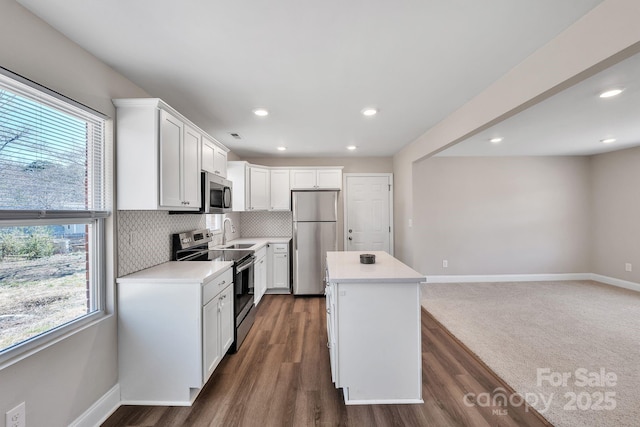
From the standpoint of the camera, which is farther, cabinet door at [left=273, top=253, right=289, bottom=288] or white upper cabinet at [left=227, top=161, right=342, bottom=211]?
white upper cabinet at [left=227, top=161, right=342, bottom=211]

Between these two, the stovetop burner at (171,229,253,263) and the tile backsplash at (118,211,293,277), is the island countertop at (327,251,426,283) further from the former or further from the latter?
the tile backsplash at (118,211,293,277)

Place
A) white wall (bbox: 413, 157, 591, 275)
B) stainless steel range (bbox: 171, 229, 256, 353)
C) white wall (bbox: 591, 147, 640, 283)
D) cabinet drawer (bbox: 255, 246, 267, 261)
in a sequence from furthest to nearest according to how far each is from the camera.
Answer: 1. white wall (bbox: 413, 157, 591, 275)
2. white wall (bbox: 591, 147, 640, 283)
3. cabinet drawer (bbox: 255, 246, 267, 261)
4. stainless steel range (bbox: 171, 229, 256, 353)

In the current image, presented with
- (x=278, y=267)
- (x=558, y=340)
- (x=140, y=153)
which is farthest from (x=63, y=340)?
(x=558, y=340)

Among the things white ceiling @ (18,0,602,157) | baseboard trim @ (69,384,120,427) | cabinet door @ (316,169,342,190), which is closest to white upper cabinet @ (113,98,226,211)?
white ceiling @ (18,0,602,157)

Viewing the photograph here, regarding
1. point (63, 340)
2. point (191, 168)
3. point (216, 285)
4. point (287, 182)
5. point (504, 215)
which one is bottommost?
point (63, 340)

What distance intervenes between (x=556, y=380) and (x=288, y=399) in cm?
215

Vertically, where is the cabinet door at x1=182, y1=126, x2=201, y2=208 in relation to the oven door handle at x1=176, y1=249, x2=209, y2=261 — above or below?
above

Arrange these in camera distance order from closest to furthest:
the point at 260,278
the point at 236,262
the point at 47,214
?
the point at 47,214 < the point at 236,262 < the point at 260,278

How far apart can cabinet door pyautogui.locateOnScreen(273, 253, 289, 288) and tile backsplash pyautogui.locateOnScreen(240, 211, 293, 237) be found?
701 mm

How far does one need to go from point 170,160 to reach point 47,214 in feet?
2.69

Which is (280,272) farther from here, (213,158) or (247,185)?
(213,158)

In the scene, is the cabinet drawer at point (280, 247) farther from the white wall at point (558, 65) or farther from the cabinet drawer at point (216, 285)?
the white wall at point (558, 65)

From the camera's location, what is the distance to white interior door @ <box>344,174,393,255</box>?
16.4 ft

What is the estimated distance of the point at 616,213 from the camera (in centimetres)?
455
